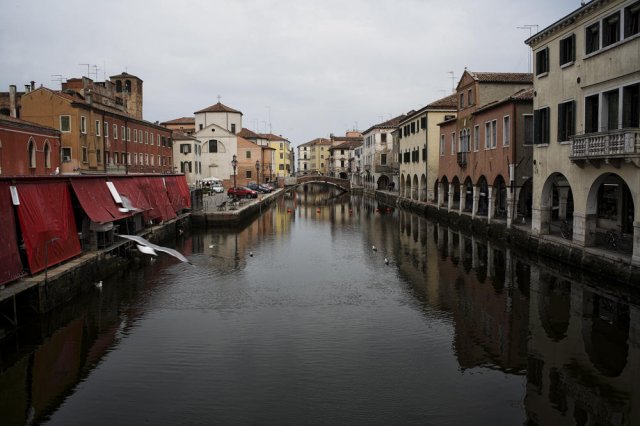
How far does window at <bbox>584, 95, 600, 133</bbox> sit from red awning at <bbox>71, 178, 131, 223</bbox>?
19.5m

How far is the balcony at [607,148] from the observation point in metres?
18.5

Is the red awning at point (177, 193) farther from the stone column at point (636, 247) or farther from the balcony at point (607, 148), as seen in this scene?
the stone column at point (636, 247)

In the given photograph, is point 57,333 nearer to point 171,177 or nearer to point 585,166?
point 585,166

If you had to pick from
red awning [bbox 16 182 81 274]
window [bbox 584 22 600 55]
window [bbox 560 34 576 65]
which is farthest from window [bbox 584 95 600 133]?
red awning [bbox 16 182 81 274]

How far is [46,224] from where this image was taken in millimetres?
18188

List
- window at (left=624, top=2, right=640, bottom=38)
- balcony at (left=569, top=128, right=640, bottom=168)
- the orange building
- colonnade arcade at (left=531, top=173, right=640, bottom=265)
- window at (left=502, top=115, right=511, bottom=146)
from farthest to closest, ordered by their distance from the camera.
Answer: the orange building < window at (left=502, top=115, right=511, bottom=146) < colonnade arcade at (left=531, top=173, right=640, bottom=265) < window at (left=624, top=2, right=640, bottom=38) < balcony at (left=569, top=128, right=640, bottom=168)

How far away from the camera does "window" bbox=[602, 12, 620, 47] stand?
66.3 feet

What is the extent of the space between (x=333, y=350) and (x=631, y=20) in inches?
601

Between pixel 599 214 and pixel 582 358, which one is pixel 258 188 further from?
pixel 582 358

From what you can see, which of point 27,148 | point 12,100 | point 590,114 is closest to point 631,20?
point 590,114

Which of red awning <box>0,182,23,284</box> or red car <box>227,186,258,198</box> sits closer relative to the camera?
red awning <box>0,182,23,284</box>

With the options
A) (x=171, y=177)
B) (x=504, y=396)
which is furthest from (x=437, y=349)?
(x=171, y=177)

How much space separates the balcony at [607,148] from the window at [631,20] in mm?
3409

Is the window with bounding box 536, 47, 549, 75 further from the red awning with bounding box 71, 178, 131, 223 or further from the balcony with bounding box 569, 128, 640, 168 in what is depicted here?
the red awning with bounding box 71, 178, 131, 223
